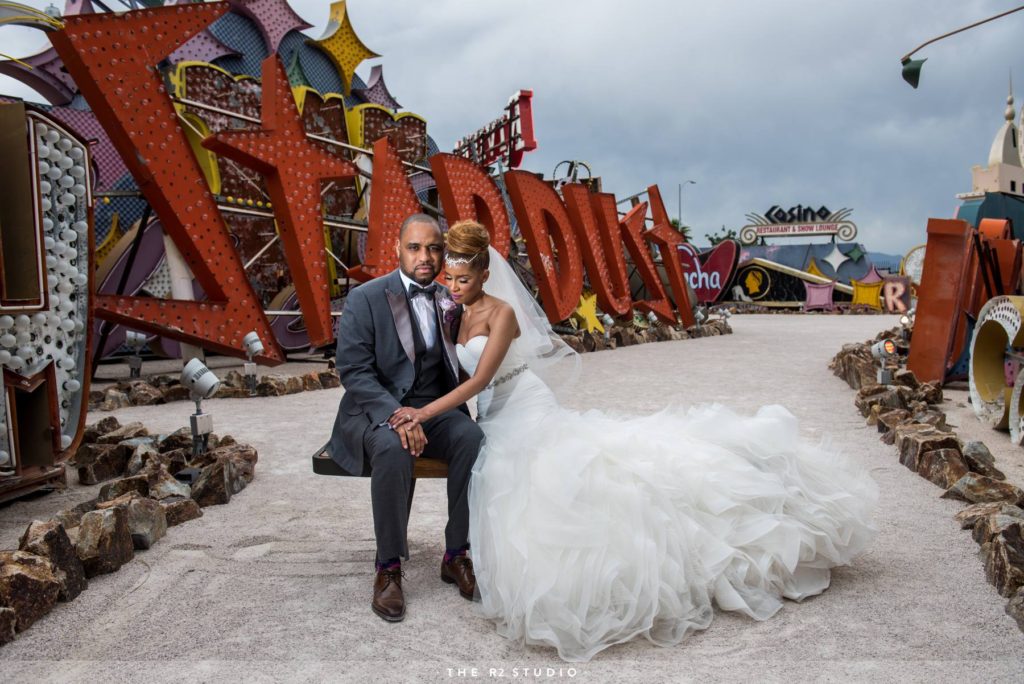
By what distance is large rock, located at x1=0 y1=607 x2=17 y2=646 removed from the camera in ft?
8.37

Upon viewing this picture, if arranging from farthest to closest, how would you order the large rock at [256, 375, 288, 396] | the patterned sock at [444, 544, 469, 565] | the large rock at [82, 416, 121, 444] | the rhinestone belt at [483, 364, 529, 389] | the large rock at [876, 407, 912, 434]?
the large rock at [256, 375, 288, 396] → the large rock at [876, 407, 912, 434] → the large rock at [82, 416, 121, 444] → the rhinestone belt at [483, 364, 529, 389] → the patterned sock at [444, 544, 469, 565]

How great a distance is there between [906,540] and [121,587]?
342cm

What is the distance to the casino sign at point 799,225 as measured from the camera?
33688mm

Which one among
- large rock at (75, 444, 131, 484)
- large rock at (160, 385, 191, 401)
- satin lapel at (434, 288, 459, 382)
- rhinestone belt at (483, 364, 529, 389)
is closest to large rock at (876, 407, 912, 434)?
rhinestone belt at (483, 364, 529, 389)

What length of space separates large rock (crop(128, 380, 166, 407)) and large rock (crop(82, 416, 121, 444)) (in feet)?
6.53

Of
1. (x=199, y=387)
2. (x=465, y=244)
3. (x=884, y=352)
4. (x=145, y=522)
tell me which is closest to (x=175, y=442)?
(x=199, y=387)

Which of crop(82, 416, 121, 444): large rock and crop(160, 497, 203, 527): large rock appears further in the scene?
crop(82, 416, 121, 444): large rock

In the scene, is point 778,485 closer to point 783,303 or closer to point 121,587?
point 121,587

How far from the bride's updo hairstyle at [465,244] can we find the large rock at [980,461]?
10.4 feet

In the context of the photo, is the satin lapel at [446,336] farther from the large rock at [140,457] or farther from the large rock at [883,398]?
the large rock at [883,398]

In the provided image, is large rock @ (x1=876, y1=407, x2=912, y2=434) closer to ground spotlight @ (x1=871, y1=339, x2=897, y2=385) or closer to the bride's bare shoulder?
Result: ground spotlight @ (x1=871, y1=339, x2=897, y2=385)

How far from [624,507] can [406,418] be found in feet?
2.90

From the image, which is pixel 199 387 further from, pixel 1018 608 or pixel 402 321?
pixel 1018 608

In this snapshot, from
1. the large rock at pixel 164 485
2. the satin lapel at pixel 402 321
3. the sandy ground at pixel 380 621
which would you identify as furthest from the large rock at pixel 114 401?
the satin lapel at pixel 402 321
